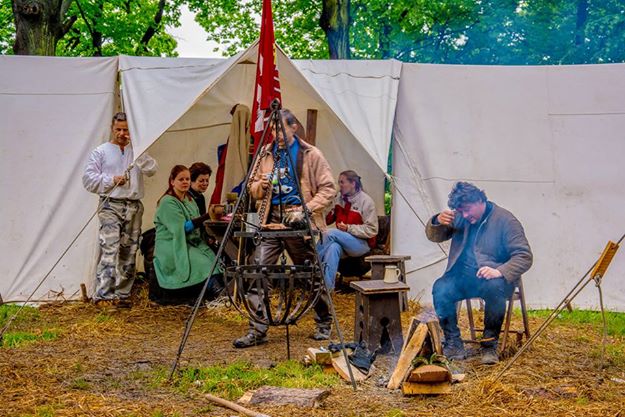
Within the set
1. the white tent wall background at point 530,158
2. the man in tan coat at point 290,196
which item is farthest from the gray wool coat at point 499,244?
the white tent wall background at point 530,158

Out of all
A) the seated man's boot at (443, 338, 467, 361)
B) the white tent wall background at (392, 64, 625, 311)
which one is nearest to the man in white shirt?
the white tent wall background at (392, 64, 625, 311)

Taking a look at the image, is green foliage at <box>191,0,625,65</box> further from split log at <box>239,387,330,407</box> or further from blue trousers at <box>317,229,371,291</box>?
split log at <box>239,387,330,407</box>

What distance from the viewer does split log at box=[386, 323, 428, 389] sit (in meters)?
3.50

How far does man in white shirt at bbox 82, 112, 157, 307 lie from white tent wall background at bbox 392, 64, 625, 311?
7.04ft

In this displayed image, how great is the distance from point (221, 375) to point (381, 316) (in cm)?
103

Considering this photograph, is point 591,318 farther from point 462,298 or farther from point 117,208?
point 117,208

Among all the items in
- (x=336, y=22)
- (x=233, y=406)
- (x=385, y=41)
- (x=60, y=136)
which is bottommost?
(x=233, y=406)

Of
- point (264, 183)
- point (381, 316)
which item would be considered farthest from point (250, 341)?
point (264, 183)

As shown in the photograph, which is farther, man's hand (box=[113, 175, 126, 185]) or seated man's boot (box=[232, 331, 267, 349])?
man's hand (box=[113, 175, 126, 185])

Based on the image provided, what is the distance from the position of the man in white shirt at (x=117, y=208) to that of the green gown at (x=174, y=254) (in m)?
0.21

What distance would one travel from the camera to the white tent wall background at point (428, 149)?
19.3 ft

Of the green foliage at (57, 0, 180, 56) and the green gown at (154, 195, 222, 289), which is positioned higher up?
the green foliage at (57, 0, 180, 56)

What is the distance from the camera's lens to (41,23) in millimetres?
8594

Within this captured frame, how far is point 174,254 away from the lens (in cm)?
578
